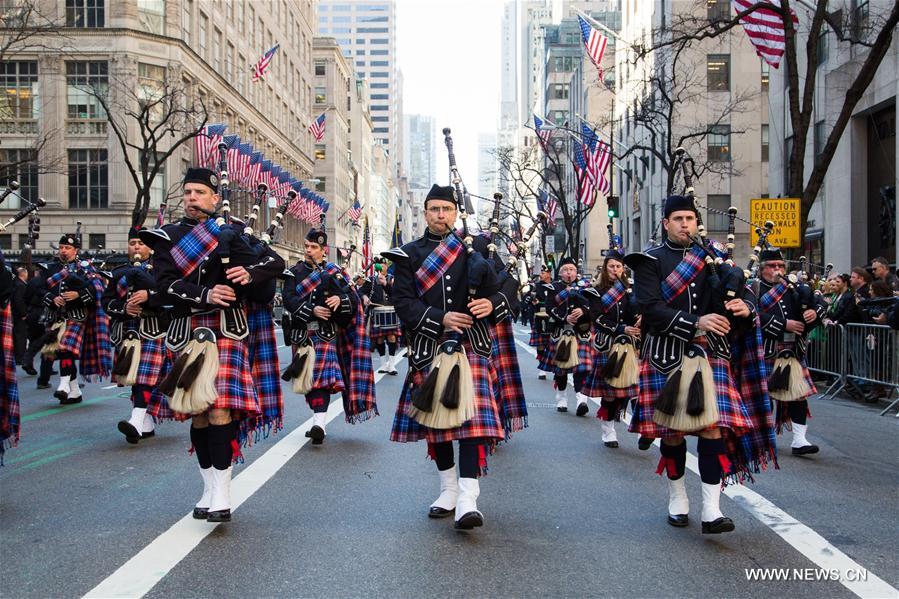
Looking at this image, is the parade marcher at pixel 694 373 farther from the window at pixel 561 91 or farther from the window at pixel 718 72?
the window at pixel 561 91

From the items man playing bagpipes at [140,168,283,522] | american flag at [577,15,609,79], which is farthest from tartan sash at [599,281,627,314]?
american flag at [577,15,609,79]

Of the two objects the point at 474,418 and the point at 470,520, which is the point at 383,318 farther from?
the point at 470,520

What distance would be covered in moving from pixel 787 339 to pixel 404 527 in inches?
186

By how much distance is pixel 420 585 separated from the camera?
430 centimetres

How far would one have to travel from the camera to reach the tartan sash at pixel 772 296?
851 cm

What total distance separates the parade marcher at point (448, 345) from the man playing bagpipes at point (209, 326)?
34.8 inches

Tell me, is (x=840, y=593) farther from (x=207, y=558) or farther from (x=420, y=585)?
(x=207, y=558)

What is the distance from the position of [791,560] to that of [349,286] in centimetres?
545

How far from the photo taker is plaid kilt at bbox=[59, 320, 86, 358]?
11.1m

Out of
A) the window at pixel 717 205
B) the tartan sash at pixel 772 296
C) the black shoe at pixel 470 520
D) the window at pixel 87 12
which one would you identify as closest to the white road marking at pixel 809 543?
the black shoe at pixel 470 520

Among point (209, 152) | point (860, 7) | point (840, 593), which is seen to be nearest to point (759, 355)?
point (840, 593)

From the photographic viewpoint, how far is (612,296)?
30.3ft

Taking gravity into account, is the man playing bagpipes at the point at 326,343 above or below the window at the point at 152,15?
below

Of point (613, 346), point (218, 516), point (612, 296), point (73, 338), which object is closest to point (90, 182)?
point (73, 338)
